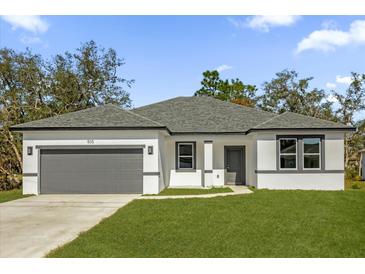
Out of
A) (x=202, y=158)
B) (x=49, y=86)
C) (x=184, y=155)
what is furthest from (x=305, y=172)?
(x=49, y=86)

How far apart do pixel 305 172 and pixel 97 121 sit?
10.2 meters

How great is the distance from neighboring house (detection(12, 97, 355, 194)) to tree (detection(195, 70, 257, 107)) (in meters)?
23.6

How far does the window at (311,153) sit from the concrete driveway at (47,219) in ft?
27.6

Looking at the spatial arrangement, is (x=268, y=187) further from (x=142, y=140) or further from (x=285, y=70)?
(x=285, y=70)

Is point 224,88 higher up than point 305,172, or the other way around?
point 224,88

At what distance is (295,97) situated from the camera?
36500 millimetres

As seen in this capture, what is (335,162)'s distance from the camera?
55.1 ft

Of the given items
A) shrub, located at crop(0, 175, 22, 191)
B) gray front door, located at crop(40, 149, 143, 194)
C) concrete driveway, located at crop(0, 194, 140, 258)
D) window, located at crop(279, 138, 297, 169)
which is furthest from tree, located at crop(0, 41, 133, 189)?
window, located at crop(279, 138, 297, 169)

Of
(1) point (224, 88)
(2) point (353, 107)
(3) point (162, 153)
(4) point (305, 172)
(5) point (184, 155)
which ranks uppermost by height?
(1) point (224, 88)

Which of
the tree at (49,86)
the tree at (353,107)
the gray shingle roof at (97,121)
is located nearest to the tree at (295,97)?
the tree at (353,107)

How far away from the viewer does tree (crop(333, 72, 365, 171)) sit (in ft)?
112

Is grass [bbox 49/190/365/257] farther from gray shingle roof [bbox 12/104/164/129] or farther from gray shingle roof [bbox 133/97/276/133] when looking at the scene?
gray shingle roof [bbox 133/97/276/133]

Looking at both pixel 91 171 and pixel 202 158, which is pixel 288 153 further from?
pixel 91 171
